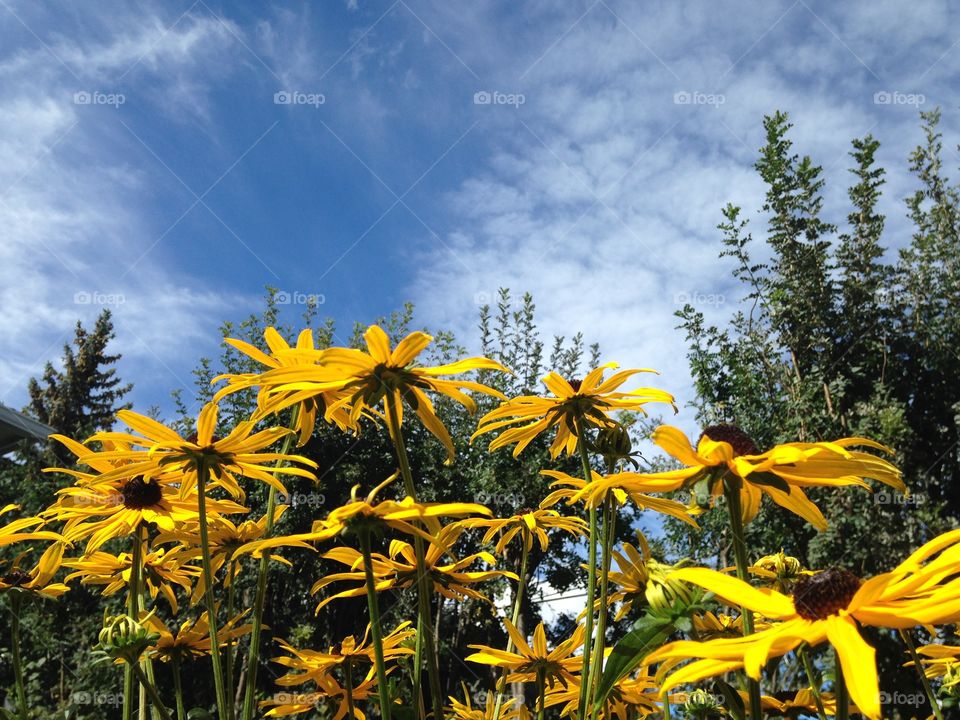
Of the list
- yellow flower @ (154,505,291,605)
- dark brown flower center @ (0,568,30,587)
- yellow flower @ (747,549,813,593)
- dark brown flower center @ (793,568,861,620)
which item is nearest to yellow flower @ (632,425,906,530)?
dark brown flower center @ (793,568,861,620)

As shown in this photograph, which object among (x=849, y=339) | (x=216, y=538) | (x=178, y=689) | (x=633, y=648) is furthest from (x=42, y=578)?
(x=849, y=339)

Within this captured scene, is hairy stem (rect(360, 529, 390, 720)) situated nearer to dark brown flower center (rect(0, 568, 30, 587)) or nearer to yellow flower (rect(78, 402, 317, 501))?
yellow flower (rect(78, 402, 317, 501))

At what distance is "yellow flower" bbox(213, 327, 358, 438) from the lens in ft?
4.68

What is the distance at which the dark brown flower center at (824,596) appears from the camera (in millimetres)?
984

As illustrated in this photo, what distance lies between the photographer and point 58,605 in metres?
9.81

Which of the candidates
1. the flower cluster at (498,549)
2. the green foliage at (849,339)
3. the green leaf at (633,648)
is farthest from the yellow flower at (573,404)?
the green foliage at (849,339)

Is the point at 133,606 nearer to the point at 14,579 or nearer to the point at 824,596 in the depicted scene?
the point at 14,579

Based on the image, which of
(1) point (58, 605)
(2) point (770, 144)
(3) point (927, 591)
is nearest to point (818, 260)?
(2) point (770, 144)

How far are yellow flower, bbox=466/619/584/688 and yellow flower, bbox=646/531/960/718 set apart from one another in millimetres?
1057

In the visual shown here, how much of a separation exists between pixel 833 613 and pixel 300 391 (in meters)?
1.05

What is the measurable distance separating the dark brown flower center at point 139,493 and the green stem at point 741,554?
154 cm

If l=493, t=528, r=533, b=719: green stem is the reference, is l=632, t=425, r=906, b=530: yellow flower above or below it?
above

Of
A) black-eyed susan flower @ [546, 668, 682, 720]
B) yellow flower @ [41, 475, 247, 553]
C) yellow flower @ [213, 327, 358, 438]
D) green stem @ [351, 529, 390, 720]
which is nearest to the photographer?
green stem @ [351, 529, 390, 720]

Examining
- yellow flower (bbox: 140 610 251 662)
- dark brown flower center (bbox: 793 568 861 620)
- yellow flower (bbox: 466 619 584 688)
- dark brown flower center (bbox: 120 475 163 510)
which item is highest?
dark brown flower center (bbox: 120 475 163 510)
